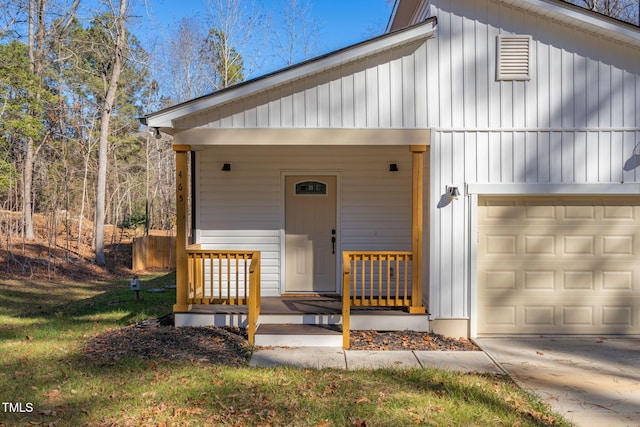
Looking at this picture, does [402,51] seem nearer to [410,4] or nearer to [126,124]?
[410,4]

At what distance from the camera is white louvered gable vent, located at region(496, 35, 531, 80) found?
6766mm

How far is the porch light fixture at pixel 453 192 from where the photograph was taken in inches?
264

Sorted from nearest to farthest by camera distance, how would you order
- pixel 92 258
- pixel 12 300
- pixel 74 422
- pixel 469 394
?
pixel 74 422, pixel 469 394, pixel 12 300, pixel 92 258

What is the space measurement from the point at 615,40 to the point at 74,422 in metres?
7.71

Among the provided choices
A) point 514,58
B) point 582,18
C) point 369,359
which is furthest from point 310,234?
point 582,18

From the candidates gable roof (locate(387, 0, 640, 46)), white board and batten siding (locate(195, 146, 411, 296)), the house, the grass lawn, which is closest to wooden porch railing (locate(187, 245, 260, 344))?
the house

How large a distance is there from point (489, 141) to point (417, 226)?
5.02 ft

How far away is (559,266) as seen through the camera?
695cm

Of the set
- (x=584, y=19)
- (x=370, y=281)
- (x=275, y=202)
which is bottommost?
(x=370, y=281)

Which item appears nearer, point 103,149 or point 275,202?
point 275,202

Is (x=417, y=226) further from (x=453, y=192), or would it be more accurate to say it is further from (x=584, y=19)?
(x=584, y=19)

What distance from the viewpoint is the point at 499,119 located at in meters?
6.79

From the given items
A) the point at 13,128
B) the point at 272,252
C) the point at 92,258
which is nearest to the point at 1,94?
the point at 13,128

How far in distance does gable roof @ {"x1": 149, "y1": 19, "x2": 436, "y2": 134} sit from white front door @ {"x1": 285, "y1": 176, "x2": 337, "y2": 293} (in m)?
2.18
